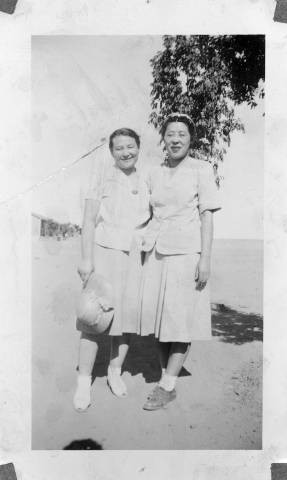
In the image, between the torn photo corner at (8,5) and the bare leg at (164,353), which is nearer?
the torn photo corner at (8,5)

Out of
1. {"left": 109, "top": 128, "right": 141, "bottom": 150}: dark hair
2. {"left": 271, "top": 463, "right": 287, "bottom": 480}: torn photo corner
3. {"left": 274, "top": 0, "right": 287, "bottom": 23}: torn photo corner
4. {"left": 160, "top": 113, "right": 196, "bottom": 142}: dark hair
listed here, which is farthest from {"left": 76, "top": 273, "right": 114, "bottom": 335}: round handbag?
{"left": 274, "top": 0, "right": 287, "bottom": 23}: torn photo corner

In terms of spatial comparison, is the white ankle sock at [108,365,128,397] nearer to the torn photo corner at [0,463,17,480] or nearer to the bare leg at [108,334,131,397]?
the bare leg at [108,334,131,397]

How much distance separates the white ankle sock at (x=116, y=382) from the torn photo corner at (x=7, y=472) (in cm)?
67

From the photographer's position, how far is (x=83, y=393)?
2.94 meters

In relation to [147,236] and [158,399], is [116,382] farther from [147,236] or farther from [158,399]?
[147,236]

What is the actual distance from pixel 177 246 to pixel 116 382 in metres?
0.79

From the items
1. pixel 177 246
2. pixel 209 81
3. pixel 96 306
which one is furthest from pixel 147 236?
pixel 209 81

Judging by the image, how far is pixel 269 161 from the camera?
9.60ft

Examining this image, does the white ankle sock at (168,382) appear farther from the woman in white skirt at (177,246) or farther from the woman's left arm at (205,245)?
the woman's left arm at (205,245)

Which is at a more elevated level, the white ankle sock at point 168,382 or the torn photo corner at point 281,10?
the torn photo corner at point 281,10

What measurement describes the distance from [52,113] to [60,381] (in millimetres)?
1422

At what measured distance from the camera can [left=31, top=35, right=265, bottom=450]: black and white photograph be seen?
291 centimetres

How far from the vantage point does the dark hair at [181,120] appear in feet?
9.55

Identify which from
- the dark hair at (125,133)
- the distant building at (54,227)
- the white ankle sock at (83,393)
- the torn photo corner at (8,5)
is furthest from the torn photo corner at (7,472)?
the torn photo corner at (8,5)
